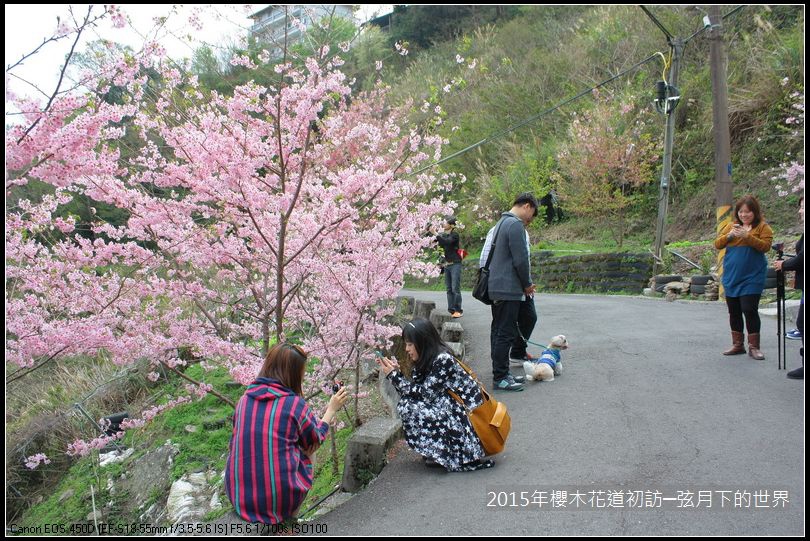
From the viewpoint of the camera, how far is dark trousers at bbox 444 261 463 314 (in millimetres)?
9359

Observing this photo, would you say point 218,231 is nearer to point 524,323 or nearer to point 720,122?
point 524,323

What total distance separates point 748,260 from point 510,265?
8.52 feet

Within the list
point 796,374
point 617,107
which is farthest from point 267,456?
point 617,107

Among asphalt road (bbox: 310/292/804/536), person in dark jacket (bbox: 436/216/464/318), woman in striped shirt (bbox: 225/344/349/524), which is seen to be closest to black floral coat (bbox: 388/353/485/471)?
asphalt road (bbox: 310/292/804/536)

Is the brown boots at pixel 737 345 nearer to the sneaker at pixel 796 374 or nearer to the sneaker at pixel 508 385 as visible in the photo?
the sneaker at pixel 796 374

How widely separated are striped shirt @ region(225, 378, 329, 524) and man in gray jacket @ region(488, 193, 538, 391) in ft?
9.16

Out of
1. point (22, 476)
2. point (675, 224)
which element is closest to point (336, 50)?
point (22, 476)

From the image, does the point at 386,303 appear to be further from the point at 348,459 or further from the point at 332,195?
the point at 348,459

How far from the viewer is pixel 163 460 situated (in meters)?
8.15

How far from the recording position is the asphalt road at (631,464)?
3270 millimetres

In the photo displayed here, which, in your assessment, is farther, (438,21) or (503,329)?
(438,21)

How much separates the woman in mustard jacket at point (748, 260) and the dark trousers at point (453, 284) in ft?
13.7

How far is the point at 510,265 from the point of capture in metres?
5.58

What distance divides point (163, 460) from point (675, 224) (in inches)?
569
